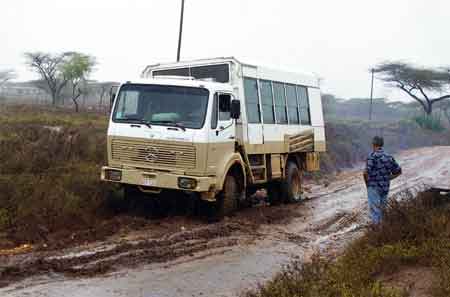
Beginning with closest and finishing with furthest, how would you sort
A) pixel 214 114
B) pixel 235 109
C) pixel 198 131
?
1. pixel 198 131
2. pixel 214 114
3. pixel 235 109

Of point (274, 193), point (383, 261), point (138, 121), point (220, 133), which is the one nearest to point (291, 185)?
point (274, 193)

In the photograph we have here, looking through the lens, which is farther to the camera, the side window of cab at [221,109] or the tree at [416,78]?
the tree at [416,78]

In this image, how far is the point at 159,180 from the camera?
988 cm

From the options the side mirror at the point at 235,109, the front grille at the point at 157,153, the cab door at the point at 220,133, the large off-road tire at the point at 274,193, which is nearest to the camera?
the front grille at the point at 157,153

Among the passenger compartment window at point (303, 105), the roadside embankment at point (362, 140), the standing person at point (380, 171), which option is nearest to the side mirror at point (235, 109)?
the standing person at point (380, 171)

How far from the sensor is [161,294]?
21.1ft

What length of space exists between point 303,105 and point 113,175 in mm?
6092

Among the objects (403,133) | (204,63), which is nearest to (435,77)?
(403,133)

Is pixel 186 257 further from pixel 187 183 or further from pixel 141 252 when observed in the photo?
pixel 187 183

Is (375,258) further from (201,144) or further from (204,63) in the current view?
(204,63)

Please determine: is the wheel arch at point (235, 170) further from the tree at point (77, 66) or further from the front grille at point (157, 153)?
the tree at point (77, 66)

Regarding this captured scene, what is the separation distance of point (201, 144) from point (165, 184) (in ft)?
2.99

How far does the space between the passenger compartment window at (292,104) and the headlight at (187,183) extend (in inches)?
180

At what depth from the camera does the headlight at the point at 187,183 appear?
9.76 meters
